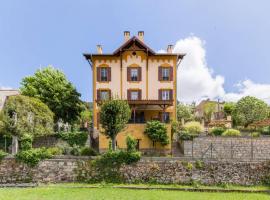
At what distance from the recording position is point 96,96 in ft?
100

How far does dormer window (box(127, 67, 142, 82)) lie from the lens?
30891mm

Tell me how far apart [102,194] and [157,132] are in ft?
35.4

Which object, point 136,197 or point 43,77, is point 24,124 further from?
point 136,197

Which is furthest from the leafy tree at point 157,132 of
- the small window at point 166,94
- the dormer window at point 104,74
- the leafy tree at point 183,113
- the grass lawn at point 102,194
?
the leafy tree at point 183,113

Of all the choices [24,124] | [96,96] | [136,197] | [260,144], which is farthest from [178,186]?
[96,96]

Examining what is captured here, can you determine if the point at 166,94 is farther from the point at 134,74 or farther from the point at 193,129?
the point at 193,129

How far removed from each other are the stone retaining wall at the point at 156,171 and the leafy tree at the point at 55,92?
1288 cm

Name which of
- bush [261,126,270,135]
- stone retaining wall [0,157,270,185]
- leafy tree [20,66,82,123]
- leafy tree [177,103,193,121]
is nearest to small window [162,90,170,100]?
leafy tree [20,66,82,123]

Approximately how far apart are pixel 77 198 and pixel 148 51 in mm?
20472

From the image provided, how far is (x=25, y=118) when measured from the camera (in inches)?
900

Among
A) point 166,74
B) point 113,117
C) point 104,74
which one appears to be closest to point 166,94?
point 166,74

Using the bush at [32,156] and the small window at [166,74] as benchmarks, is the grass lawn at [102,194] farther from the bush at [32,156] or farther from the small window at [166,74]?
the small window at [166,74]

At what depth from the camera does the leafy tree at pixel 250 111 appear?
3603 cm

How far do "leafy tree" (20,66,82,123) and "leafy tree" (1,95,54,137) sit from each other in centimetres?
396
